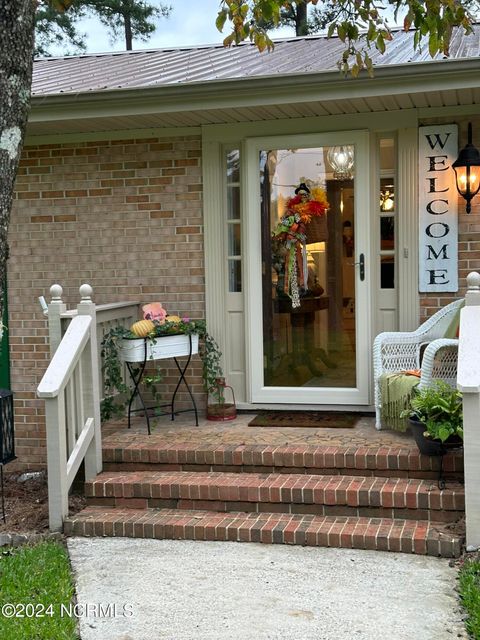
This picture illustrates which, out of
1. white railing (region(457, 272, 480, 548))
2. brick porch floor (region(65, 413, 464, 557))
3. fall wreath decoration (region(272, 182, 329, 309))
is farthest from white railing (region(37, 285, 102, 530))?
white railing (region(457, 272, 480, 548))

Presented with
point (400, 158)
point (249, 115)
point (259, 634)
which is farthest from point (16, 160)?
point (400, 158)

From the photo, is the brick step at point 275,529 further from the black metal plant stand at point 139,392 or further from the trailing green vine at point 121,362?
the trailing green vine at point 121,362

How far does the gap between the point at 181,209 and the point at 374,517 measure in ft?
9.47

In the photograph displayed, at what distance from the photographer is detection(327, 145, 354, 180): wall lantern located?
5824mm

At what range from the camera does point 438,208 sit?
5652 mm

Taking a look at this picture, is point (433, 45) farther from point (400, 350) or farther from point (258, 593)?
point (258, 593)

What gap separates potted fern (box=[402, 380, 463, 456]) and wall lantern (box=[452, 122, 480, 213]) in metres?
1.57

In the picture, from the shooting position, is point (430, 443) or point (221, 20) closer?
point (430, 443)

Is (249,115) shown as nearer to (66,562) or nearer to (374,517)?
(374,517)

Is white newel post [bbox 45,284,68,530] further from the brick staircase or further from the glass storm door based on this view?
the glass storm door

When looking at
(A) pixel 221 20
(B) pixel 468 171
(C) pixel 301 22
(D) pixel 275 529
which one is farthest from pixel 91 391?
(C) pixel 301 22

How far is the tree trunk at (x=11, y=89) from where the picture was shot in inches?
111

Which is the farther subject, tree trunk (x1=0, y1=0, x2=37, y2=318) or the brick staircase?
the brick staircase

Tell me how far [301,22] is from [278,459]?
41.7 ft
